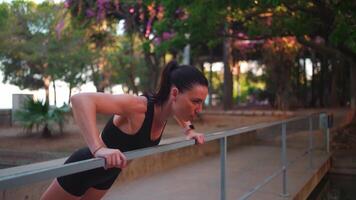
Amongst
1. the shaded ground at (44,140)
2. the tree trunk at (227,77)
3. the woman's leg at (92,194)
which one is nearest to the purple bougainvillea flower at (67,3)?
the shaded ground at (44,140)

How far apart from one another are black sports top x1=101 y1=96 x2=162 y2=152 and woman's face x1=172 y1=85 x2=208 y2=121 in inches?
5.2

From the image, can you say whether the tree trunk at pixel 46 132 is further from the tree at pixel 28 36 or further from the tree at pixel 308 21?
the tree at pixel 28 36

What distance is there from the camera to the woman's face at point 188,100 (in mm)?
2373

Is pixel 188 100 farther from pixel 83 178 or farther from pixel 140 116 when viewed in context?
pixel 83 178

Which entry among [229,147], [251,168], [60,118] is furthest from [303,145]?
[60,118]

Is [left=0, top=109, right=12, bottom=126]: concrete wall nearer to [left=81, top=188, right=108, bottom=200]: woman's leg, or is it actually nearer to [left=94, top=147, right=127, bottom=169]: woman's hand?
[left=81, top=188, right=108, bottom=200]: woman's leg

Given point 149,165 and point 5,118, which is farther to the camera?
point 5,118

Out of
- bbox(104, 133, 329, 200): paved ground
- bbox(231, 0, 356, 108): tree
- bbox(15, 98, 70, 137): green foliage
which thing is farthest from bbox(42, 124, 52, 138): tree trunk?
bbox(231, 0, 356, 108): tree

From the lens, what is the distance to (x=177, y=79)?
242 centimetres

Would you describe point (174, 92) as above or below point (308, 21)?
below

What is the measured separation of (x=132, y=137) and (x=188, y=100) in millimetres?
345

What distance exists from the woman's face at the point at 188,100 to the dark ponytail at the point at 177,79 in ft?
0.08

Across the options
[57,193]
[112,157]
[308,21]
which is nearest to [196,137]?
[57,193]

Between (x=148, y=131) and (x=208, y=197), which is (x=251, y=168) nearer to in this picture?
(x=208, y=197)
